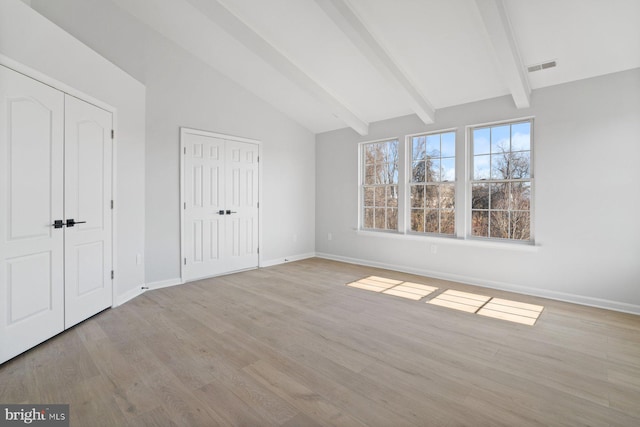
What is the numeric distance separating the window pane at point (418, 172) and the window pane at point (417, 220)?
0.53m

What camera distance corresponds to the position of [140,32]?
12.6 ft

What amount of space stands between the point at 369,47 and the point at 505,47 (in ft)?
4.55

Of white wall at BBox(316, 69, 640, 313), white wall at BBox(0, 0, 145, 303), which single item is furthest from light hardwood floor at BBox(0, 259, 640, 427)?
white wall at BBox(0, 0, 145, 303)

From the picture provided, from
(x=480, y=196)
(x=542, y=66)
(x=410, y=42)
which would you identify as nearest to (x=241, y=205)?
(x=410, y=42)

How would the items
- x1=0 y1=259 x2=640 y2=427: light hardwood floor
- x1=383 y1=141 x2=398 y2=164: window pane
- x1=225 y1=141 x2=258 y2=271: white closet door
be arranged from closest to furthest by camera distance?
x1=0 y1=259 x2=640 y2=427: light hardwood floor → x1=225 y1=141 x2=258 y2=271: white closet door → x1=383 y1=141 x2=398 y2=164: window pane

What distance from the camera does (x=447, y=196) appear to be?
4.67 metres

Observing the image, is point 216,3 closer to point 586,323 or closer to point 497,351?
point 497,351

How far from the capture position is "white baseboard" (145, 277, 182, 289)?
4062mm

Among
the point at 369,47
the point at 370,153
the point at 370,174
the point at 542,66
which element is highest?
the point at 369,47

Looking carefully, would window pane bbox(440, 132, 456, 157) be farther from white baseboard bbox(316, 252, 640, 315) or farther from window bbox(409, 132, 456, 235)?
white baseboard bbox(316, 252, 640, 315)

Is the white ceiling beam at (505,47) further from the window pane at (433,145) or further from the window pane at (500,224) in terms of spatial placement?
the window pane at (500,224)

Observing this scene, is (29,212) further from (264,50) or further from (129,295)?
(264,50)

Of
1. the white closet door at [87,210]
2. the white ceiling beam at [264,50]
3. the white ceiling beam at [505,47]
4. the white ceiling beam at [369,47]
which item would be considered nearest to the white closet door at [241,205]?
the white ceiling beam at [264,50]

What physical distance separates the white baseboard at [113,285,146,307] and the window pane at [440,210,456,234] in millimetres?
4445
